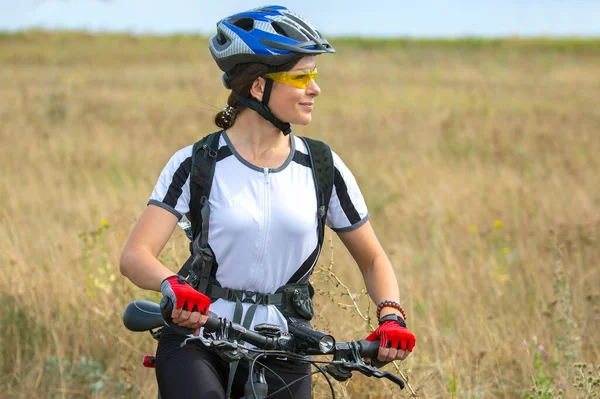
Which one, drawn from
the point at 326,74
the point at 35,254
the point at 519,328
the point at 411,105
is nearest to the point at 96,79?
the point at 326,74

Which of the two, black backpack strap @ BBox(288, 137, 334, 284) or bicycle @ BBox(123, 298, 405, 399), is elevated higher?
black backpack strap @ BBox(288, 137, 334, 284)

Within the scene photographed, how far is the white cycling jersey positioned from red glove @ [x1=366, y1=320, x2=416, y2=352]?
0.44 m

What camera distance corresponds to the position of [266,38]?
133 inches

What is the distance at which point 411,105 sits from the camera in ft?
72.0

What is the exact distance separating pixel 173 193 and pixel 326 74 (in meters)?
28.4

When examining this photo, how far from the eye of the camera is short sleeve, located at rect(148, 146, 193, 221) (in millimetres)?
3270

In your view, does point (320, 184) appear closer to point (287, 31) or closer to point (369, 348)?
point (287, 31)

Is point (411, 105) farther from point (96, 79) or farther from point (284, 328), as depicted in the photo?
point (284, 328)

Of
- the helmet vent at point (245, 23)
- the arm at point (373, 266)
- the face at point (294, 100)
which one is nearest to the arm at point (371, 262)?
the arm at point (373, 266)

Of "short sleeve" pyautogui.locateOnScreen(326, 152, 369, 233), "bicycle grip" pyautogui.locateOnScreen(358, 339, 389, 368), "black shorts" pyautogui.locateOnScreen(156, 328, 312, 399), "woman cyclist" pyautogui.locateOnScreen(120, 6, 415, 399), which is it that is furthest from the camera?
"short sleeve" pyautogui.locateOnScreen(326, 152, 369, 233)

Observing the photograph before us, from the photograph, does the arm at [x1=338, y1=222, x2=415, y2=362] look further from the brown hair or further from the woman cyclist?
the brown hair

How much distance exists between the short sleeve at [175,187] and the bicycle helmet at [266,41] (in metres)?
0.36

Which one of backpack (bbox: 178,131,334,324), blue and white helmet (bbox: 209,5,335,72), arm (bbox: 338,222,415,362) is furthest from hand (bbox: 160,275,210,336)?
blue and white helmet (bbox: 209,5,335,72)

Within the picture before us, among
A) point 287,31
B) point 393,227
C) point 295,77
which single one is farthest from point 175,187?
point 393,227
